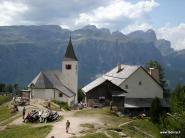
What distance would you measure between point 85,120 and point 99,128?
20.6ft

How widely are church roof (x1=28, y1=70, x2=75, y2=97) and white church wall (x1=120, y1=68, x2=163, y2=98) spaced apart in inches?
853

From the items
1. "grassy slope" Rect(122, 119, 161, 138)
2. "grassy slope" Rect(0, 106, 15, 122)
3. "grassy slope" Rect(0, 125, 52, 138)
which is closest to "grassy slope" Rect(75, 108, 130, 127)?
"grassy slope" Rect(122, 119, 161, 138)

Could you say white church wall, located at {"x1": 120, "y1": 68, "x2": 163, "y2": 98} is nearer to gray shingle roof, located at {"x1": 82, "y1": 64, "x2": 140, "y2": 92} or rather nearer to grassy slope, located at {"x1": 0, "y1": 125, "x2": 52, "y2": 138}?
gray shingle roof, located at {"x1": 82, "y1": 64, "x2": 140, "y2": 92}

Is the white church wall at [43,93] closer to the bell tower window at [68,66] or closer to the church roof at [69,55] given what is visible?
the bell tower window at [68,66]

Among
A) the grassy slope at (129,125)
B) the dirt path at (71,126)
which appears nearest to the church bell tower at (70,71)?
the grassy slope at (129,125)

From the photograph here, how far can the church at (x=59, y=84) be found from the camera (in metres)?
105

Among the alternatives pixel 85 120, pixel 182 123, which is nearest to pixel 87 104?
pixel 85 120

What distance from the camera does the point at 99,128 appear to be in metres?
60.7

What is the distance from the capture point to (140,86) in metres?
91.7

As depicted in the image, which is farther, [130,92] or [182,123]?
[130,92]

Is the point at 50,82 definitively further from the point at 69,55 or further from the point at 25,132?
the point at 25,132

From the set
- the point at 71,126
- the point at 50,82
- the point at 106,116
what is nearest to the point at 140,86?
the point at 106,116

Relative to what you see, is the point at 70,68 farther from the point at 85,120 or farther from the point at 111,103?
the point at 85,120

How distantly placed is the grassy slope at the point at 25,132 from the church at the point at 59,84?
39560mm
